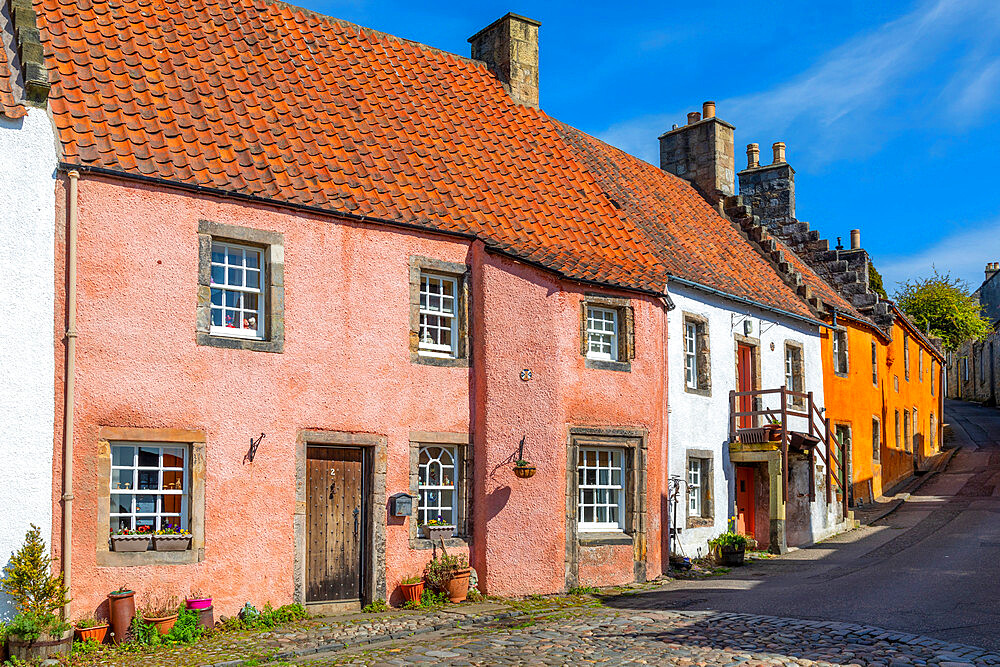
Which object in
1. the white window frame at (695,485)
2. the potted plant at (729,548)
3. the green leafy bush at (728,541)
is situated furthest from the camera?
the white window frame at (695,485)

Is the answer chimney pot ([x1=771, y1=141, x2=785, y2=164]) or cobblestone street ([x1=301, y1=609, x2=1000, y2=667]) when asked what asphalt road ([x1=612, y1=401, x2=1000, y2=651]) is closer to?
cobblestone street ([x1=301, y1=609, x2=1000, y2=667])

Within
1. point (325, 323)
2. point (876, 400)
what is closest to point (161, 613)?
point (325, 323)

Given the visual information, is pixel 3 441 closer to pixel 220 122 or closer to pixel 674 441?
pixel 220 122

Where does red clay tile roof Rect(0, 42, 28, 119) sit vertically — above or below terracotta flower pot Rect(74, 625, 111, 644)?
above

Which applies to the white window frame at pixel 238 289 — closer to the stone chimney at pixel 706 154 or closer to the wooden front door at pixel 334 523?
the wooden front door at pixel 334 523

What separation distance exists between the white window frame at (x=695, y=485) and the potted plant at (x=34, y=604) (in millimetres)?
12427

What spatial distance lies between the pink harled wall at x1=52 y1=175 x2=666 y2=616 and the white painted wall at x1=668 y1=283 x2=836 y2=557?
5.87ft

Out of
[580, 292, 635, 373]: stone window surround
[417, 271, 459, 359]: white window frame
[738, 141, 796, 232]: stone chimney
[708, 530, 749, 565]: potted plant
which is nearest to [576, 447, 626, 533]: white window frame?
[580, 292, 635, 373]: stone window surround

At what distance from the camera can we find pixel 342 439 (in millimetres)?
13867

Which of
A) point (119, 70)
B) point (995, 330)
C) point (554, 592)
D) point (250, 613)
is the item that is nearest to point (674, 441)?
point (554, 592)

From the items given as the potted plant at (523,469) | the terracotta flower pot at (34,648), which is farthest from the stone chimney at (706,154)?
the terracotta flower pot at (34,648)

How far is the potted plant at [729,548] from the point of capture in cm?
1944

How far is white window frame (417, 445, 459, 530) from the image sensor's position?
14.8 m

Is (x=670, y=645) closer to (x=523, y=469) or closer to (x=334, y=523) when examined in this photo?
(x=523, y=469)
